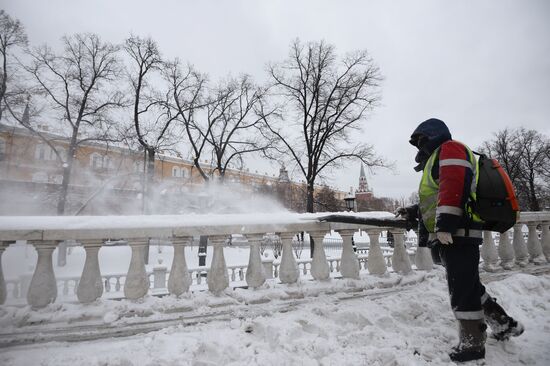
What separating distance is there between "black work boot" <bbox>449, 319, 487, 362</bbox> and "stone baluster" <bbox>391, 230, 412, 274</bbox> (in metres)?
1.38

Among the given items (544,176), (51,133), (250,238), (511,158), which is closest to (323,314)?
(250,238)

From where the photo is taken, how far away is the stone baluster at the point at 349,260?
314 centimetres

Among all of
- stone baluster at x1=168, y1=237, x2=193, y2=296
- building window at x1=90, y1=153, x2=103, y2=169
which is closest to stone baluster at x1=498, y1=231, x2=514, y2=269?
stone baluster at x1=168, y1=237, x2=193, y2=296

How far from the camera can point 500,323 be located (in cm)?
229

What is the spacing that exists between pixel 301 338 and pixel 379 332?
0.69 metres

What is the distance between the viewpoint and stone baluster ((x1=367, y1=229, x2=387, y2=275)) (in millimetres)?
3283

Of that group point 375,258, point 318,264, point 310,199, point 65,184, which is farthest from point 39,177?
point 375,258

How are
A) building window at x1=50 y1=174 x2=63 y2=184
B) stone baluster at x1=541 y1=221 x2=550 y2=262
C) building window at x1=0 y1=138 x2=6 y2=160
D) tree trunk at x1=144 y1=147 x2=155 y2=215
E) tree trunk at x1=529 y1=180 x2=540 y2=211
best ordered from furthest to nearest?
tree trunk at x1=529 y1=180 x2=540 y2=211 → building window at x1=50 y1=174 x2=63 y2=184 → tree trunk at x1=144 y1=147 x2=155 y2=215 → building window at x1=0 y1=138 x2=6 y2=160 → stone baluster at x1=541 y1=221 x2=550 y2=262

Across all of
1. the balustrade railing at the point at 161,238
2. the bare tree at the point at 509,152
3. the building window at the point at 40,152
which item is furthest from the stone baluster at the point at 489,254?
the bare tree at the point at 509,152

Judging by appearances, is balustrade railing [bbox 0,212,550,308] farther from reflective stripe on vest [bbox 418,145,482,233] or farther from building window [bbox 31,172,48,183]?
building window [bbox 31,172,48,183]

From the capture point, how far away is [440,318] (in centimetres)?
264

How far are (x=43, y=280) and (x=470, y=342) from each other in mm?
3438

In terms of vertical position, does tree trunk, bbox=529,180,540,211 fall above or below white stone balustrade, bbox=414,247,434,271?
above

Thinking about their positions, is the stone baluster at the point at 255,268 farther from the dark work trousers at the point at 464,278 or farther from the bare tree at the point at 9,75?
the bare tree at the point at 9,75
